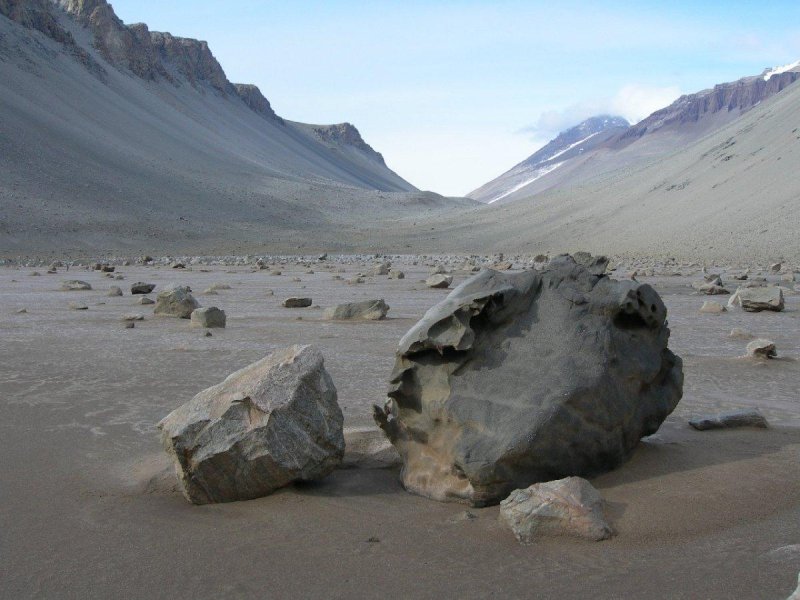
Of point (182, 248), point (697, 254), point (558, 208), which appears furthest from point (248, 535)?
point (558, 208)

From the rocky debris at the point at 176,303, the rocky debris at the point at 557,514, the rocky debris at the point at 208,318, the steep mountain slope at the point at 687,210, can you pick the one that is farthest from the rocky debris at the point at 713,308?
the steep mountain slope at the point at 687,210

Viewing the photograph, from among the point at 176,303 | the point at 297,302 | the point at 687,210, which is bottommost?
the point at 297,302

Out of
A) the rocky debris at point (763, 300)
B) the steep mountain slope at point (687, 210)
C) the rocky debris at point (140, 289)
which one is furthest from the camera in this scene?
the steep mountain slope at point (687, 210)

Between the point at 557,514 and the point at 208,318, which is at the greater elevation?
the point at 208,318

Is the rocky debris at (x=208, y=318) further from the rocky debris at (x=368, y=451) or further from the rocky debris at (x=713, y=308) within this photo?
the rocky debris at (x=713, y=308)

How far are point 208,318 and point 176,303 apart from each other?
3.61 ft

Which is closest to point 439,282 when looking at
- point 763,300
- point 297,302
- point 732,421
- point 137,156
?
point 297,302

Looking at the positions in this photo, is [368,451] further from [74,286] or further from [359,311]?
[74,286]

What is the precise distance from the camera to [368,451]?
450 centimetres

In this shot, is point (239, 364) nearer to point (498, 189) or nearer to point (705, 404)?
point (705, 404)

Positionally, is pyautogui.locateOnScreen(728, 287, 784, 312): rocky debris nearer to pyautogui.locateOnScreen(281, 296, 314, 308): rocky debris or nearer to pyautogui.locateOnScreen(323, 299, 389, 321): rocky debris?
pyautogui.locateOnScreen(323, 299, 389, 321): rocky debris

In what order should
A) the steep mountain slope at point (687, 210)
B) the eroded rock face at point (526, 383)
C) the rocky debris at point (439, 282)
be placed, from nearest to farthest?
the eroded rock face at point (526, 383)
the rocky debris at point (439, 282)
the steep mountain slope at point (687, 210)

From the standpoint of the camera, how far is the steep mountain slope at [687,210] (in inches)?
1180

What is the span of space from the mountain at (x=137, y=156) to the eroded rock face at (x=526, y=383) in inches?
1322
